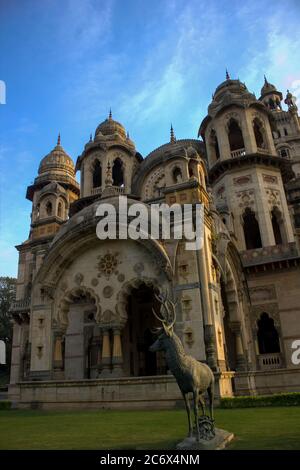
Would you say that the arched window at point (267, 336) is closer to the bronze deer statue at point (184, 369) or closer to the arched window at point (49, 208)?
the arched window at point (49, 208)

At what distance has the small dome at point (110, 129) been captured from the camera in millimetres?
35031

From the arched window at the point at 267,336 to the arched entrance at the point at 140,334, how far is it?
6480 millimetres

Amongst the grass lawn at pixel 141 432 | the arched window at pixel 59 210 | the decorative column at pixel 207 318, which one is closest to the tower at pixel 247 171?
the decorative column at pixel 207 318

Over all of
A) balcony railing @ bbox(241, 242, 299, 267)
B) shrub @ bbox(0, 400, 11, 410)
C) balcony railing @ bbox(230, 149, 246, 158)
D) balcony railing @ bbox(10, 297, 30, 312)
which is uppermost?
balcony railing @ bbox(230, 149, 246, 158)

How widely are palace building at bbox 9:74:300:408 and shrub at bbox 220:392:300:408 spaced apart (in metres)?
0.82

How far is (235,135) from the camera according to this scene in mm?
31422

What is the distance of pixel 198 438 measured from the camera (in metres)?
6.39

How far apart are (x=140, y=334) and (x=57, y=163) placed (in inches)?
938

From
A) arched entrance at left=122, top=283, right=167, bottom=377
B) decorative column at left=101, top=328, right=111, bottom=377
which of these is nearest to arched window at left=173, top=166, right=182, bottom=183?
arched entrance at left=122, top=283, right=167, bottom=377

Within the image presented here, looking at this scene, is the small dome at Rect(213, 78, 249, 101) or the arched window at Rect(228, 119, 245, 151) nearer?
the arched window at Rect(228, 119, 245, 151)

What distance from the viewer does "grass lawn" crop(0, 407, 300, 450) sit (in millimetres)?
7008

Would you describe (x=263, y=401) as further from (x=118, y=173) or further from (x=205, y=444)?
(x=118, y=173)

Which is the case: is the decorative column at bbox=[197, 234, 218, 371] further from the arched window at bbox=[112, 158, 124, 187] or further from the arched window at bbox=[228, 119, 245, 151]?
the arched window at bbox=[112, 158, 124, 187]

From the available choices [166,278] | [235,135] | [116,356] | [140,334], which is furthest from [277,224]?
[116,356]
